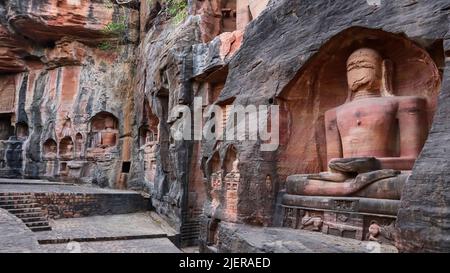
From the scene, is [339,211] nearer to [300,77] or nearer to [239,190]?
[239,190]

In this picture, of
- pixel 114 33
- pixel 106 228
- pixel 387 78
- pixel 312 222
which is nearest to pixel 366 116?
pixel 387 78

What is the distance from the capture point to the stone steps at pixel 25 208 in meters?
8.67

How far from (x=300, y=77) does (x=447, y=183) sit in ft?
10.4

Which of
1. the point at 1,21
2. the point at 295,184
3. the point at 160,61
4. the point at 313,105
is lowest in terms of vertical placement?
the point at 295,184

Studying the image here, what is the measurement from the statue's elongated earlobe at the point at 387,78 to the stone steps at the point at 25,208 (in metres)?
7.41

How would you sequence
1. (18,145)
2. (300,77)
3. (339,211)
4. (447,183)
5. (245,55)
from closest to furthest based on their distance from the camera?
(447,183)
(339,211)
(300,77)
(245,55)
(18,145)

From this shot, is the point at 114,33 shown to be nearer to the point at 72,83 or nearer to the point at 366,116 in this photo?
the point at 72,83

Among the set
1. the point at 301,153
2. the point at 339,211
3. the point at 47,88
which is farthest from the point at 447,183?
the point at 47,88

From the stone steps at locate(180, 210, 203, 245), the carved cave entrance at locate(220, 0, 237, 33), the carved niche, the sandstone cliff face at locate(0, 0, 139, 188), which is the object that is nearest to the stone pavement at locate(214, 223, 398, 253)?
the carved niche

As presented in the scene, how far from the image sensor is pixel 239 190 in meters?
6.19

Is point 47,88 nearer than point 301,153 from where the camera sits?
No

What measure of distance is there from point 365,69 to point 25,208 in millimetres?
8385

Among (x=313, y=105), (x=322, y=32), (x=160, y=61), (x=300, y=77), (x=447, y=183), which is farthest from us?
(x=160, y=61)

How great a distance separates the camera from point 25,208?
9.47 m
